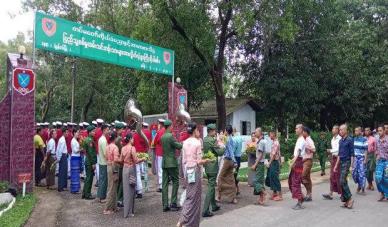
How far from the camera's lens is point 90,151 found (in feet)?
34.6

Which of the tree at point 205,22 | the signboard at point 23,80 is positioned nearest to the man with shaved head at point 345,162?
the signboard at point 23,80

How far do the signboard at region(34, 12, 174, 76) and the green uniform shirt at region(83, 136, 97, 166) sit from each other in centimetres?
302

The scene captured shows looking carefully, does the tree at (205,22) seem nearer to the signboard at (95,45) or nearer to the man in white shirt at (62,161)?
the signboard at (95,45)

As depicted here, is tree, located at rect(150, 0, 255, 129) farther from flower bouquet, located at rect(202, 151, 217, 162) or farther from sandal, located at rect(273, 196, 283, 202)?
flower bouquet, located at rect(202, 151, 217, 162)

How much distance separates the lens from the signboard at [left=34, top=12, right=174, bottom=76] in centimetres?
1162

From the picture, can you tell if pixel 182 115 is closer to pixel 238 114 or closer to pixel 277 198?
pixel 277 198

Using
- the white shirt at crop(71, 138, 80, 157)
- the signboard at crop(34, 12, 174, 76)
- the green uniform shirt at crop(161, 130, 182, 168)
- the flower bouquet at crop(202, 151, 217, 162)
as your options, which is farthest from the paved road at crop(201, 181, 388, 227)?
the signboard at crop(34, 12, 174, 76)

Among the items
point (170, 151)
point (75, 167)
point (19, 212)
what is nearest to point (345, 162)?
point (170, 151)

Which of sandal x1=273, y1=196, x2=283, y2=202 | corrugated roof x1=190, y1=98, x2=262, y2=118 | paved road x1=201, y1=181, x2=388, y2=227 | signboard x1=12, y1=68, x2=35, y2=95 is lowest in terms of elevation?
paved road x1=201, y1=181, x2=388, y2=227

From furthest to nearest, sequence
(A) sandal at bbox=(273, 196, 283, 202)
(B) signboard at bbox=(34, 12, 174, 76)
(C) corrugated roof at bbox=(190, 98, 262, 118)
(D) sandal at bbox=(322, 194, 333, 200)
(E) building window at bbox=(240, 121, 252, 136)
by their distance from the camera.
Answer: (E) building window at bbox=(240, 121, 252, 136) → (C) corrugated roof at bbox=(190, 98, 262, 118) → (B) signboard at bbox=(34, 12, 174, 76) → (D) sandal at bbox=(322, 194, 333, 200) → (A) sandal at bbox=(273, 196, 283, 202)

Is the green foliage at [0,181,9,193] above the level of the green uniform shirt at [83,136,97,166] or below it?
below

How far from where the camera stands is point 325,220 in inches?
340

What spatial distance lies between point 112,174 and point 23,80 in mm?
3770

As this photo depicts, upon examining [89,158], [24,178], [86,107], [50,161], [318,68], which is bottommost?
[24,178]
